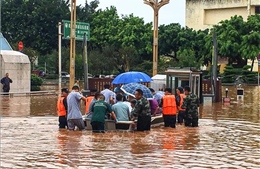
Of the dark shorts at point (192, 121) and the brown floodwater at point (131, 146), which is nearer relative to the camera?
the brown floodwater at point (131, 146)

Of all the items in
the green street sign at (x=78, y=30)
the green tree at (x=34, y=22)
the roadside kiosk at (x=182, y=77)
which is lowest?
the roadside kiosk at (x=182, y=77)

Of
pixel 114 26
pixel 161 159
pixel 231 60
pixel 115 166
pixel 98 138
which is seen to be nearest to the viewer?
pixel 115 166

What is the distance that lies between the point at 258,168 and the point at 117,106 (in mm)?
6320

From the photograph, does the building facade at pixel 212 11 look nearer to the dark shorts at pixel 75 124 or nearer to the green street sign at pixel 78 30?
the green street sign at pixel 78 30

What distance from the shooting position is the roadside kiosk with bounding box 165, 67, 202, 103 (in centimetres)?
2641

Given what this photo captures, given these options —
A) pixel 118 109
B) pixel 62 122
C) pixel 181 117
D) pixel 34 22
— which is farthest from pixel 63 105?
Result: pixel 34 22

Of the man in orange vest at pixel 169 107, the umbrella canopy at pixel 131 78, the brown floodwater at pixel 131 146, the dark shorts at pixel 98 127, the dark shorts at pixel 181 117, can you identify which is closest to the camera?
the brown floodwater at pixel 131 146

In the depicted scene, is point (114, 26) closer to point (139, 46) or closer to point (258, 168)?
point (139, 46)

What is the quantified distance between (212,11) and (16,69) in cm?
4491

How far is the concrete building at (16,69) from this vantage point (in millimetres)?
34938

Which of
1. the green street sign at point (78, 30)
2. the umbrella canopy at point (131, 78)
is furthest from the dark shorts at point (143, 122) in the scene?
the green street sign at point (78, 30)

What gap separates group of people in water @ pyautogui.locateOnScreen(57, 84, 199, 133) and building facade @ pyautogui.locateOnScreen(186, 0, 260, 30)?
2189 inches

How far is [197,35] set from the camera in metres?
66.7

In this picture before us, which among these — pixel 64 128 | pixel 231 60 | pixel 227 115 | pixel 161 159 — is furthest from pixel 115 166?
pixel 231 60
